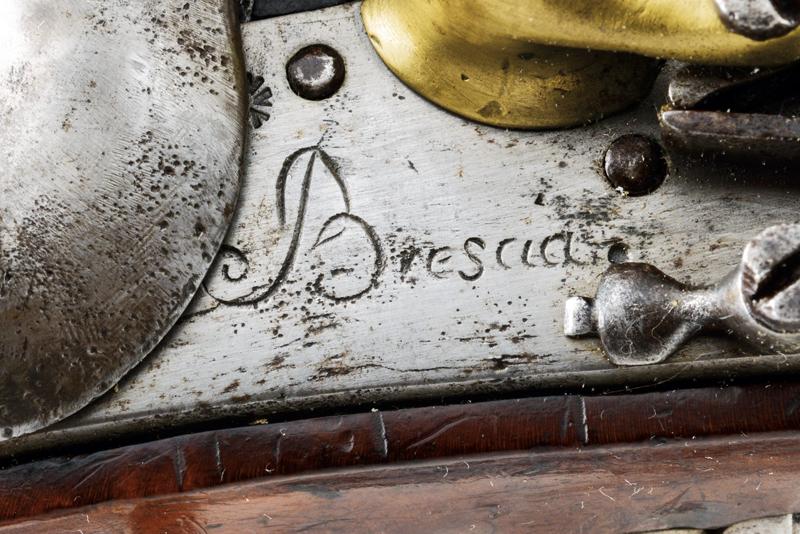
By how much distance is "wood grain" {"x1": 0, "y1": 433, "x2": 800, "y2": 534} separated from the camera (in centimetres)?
118

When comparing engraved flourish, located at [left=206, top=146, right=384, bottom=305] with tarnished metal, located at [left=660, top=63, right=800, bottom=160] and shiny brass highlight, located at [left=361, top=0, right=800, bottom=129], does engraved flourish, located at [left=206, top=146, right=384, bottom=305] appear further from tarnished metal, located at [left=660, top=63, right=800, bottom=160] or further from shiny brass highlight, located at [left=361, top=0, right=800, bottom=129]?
tarnished metal, located at [left=660, top=63, right=800, bottom=160]

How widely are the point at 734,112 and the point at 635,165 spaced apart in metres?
0.13

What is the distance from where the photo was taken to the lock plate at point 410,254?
122cm

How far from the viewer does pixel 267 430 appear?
1.25 m

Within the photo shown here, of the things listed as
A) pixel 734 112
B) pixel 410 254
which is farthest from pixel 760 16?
pixel 410 254

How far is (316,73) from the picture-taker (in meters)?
1.30

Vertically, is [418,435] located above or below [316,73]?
below

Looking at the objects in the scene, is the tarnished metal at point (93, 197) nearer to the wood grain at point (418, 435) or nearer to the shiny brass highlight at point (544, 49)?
the wood grain at point (418, 435)

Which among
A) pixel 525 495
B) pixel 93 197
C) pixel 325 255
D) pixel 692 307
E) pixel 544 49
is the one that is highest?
pixel 544 49

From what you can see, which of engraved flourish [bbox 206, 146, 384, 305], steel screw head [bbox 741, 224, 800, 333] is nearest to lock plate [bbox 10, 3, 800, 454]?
engraved flourish [bbox 206, 146, 384, 305]

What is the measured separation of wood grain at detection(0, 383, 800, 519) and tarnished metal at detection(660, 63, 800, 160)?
0.30 metres

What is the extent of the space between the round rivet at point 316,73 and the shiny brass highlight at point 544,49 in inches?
2.5

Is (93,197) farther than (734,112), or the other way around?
(93,197)

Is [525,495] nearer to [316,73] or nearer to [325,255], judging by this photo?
[325,255]
